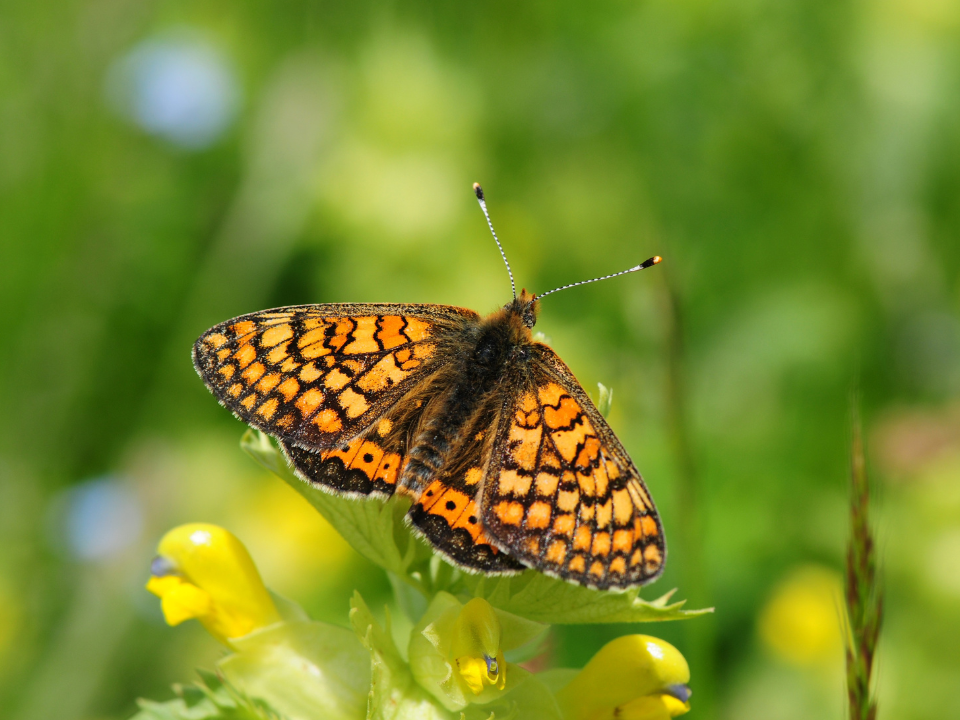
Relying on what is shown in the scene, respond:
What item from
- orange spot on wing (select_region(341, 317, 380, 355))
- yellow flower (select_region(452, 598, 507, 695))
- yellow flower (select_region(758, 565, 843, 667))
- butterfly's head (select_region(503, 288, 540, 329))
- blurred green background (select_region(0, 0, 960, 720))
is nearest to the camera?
yellow flower (select_region(452, 598, 507, 695))

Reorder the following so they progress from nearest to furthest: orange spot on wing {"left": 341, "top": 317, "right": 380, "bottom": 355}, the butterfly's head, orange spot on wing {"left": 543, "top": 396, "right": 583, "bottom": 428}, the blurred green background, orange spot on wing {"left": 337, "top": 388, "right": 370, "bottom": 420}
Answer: orange spot on wing {"left": 543, "top": 396, "right": 583, "bottom": 428}, orange spot on wing {"left": 337, "top": 388, "right": 370, "bottom": 420}, orange spot on wing {"left": 341, "top": 317, "right": 380, "bottom": 355}, the butterfly's head, the blurred green background

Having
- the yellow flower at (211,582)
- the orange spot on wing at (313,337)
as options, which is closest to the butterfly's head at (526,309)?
the orange spot on wing at (313,337)

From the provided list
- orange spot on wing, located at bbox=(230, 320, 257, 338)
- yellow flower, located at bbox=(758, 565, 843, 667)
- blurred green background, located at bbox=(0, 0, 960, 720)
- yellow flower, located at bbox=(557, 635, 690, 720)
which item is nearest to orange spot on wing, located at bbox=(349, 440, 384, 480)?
orange spot on wing, located at bbox=(230, 320, 257, 338)

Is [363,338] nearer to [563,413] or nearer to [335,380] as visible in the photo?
[335,380]

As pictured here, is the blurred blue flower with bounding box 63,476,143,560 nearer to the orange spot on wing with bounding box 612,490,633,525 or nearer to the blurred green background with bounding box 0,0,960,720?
the blurred green background with bounding box 0,0,960,720

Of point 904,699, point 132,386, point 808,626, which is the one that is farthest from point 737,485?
Result: point 132,386
